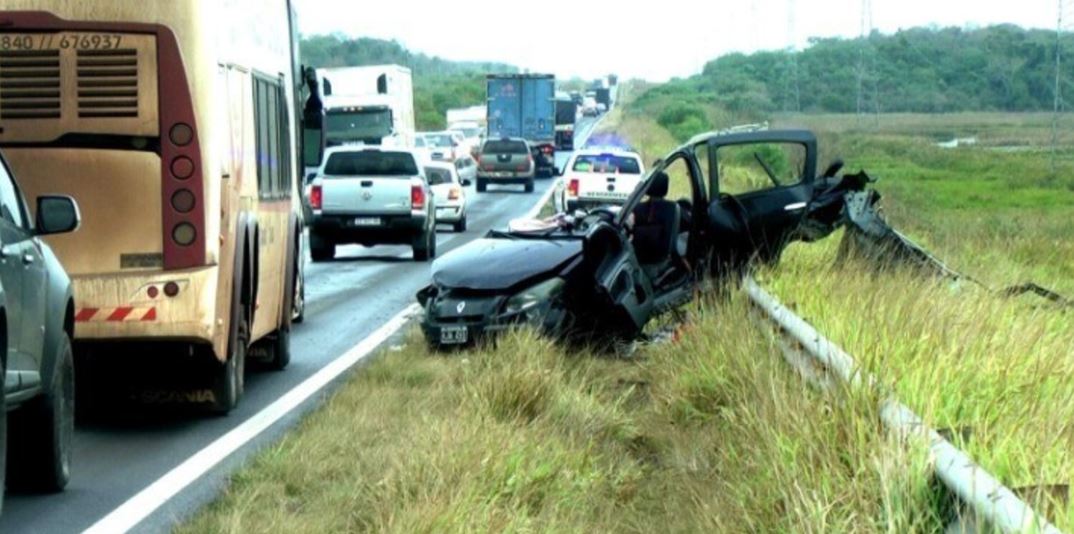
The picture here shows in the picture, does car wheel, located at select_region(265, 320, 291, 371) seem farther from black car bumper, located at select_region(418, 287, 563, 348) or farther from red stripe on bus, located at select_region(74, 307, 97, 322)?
red stripe on bus, located at select_region(74, 307, 97, 322)

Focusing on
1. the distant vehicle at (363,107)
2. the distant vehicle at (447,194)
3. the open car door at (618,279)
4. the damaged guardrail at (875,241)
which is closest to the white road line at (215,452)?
the open car door at (618,279)

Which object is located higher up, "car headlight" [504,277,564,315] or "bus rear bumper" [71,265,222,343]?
"bus rear bumper" [71,265,222,343]

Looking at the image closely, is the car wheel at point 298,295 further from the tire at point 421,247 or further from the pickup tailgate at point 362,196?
the tire at point 421,247

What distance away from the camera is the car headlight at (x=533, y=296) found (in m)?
16.0

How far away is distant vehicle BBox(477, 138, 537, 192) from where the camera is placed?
2613 inches

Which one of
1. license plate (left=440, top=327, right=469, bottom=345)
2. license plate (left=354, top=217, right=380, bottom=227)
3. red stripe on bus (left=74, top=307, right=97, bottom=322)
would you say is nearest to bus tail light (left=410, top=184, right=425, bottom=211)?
license plate (left=354, top=217, right=380, bottom=227)

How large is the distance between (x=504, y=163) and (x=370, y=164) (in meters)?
33.0

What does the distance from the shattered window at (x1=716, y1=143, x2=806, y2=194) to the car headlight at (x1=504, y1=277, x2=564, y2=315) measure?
1.89 meters

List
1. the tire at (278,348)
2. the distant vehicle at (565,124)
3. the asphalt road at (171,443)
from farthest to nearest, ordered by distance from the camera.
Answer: the distant vehicle at (565,124), the tire at (278,348), the asphalt road at (171,443)

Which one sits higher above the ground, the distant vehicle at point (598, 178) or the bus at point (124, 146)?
the bus at point (124, 146)

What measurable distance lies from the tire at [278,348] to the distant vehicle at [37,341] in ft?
18.6

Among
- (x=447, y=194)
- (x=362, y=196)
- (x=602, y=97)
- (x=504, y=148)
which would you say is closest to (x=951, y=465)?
(x=362, y=196)

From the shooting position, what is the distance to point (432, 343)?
653 inches

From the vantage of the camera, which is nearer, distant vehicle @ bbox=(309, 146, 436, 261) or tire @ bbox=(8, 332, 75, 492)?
tire @ bbox=(8, 332, 75, 492)
